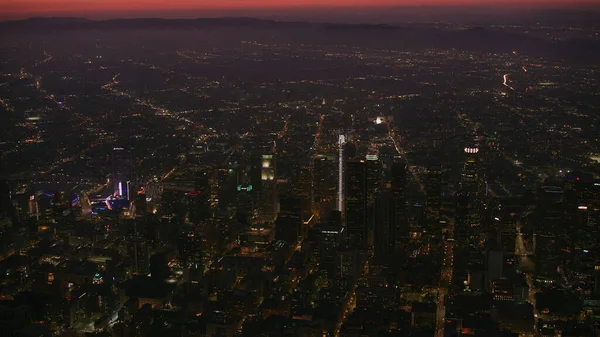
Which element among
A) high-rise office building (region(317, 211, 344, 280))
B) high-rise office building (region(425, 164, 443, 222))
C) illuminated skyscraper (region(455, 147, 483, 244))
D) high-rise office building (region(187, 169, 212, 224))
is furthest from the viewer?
high-rise office building (region(187, 169, 212, 224))

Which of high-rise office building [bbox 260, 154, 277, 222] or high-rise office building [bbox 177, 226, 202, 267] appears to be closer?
high-rise office building [bbox 177, 226, 202, 267]

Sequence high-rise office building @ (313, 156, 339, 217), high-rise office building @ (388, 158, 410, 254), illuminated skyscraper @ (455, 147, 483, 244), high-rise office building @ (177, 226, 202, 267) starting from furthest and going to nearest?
high-rise office building @ (313, 156, 339, 217)
illuminated skyscraper @ (455, 147, 483, 244)
high-rise office building @ (388, 158, 410, 254)
high-rise office building @ (177, 226, 202, 267)

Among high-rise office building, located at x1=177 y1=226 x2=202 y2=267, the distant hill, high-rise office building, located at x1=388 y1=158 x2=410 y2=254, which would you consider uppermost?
the distant hill

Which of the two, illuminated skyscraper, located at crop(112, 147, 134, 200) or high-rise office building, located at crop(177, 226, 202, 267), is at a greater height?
illuminated skyscraper, located at crop(112, 147, 134, 200)

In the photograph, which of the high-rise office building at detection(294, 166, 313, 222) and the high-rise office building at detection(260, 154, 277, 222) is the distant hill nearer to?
the high-rise office building at detection(260, 154, 277, 222)

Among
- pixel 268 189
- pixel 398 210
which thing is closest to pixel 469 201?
pixel 398 210

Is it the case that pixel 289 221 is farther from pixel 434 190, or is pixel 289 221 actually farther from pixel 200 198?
pixel 434 190

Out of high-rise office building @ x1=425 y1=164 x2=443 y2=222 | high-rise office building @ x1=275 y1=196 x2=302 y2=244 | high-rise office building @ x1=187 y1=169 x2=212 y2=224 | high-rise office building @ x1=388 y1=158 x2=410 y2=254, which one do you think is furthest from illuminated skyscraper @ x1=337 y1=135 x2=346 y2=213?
high-rise office building @ x1=187 y1=169 x2=212 y2=224

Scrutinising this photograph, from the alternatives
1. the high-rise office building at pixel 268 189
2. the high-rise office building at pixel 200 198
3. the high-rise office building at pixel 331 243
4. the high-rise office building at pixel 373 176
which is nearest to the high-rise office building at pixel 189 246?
the high-rise office building at pixel 200 198
